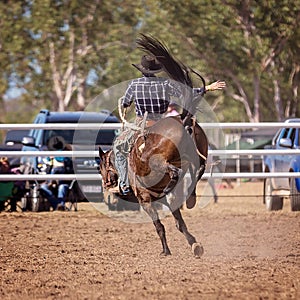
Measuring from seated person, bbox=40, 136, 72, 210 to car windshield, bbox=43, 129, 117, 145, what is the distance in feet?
1.12

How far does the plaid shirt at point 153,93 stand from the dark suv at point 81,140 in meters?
5.31

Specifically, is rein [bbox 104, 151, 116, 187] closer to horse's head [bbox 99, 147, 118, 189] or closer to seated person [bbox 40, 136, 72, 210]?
horse's head [bbox 99, 147, 118, 189]

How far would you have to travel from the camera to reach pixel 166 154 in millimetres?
8547

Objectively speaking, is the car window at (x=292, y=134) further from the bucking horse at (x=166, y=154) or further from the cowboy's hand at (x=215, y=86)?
the bucking horse at (x=166, y=154)

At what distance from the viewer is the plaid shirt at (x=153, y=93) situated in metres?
8.95

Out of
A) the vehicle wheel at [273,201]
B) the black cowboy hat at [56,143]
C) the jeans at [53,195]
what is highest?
the black cowboy hat at [56,143]

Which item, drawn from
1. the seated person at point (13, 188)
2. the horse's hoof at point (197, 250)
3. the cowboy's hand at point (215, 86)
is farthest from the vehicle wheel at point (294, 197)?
the horse's hoof at point (197, 250)

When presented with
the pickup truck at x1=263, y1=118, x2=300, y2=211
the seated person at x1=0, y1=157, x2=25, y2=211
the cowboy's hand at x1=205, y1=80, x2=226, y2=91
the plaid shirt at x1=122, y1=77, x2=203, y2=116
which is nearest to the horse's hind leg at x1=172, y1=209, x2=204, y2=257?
the plaid shirt at x1=122, y1=77, x2=203, y2=116

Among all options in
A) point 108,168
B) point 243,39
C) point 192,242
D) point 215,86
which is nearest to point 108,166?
point 108,168

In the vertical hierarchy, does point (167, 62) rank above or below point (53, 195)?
above

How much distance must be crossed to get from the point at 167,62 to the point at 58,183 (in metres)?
6.94

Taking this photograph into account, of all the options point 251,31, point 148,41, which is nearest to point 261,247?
point 148,41

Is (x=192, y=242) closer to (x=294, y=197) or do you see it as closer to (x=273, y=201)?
(x=294, y=197)

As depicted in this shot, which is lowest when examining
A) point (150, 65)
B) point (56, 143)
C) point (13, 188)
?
point (13, 188)
